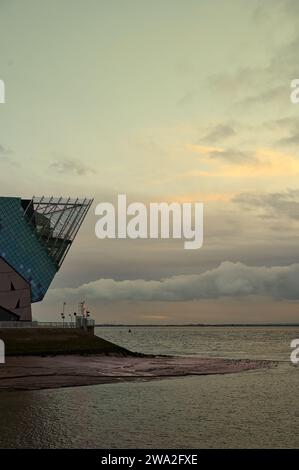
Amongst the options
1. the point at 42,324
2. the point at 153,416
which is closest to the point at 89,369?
the point at 42,324

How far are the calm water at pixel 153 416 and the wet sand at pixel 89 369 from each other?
367cm

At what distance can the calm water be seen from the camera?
30.4 meters

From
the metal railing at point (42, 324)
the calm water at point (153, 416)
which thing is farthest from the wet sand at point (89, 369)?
the metal railing at point (42, 324)

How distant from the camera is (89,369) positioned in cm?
6334

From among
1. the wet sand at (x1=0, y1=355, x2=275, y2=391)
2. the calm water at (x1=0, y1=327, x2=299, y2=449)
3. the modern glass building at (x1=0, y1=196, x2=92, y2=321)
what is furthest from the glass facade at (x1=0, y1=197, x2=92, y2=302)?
the calm water at (x1=0, y1=327, x2=299, y2=449)

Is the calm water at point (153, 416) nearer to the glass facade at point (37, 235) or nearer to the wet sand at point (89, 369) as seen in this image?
the wet sand at point (89, 369)

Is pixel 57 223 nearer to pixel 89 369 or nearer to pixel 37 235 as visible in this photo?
pixel 37 235

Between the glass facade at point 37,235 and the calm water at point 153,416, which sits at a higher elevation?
the glass facade at point 37,235

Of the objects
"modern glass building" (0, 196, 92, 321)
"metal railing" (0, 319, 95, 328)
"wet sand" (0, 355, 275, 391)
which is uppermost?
"modern glass building" (0, 196, 92, 321)

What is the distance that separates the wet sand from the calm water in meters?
3.67

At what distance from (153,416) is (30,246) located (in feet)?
189

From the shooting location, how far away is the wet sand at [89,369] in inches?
2072

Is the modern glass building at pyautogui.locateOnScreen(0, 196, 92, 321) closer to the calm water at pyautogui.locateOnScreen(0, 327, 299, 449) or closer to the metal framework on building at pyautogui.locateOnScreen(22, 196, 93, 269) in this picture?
the metal framework on building at pyautogui.locateOnScreen(22, 196, 93, 269)

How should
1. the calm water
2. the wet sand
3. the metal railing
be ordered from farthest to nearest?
the metal railing → the wet sand → the calm water
